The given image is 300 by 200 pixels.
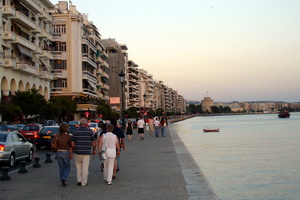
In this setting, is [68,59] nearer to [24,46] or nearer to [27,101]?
[24,46]

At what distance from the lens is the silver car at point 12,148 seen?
1581 centimetres

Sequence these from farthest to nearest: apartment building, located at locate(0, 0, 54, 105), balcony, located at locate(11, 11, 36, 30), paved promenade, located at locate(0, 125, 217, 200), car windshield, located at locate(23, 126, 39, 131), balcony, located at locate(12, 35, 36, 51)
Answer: balcony, located at locate(12, 35, 36, 51)
balcony, located at locate(11, 11, 36, 30)
apartment building, located at locate(0, 0, 54, 105)
car windshield, located at locate(23, 126, 39, 131)
paved promenade, located at locate(0, 125, 217, 200)

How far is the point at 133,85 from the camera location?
15438 cm

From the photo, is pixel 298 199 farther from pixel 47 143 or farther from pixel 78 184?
pixel 47 143

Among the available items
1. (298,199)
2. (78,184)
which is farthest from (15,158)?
(298,199)

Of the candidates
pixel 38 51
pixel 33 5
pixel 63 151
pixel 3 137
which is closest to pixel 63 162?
pixel 63 151

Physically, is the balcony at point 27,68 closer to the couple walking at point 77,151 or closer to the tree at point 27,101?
the tree at point 27,101

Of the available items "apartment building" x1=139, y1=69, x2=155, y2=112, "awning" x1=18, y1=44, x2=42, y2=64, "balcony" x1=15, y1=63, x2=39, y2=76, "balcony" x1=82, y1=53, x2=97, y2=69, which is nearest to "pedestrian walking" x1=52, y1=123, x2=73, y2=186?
"balcony" x1=15, y1=63, x2=39, y2=76

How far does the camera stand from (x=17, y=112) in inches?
1781

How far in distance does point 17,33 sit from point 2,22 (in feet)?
16.9

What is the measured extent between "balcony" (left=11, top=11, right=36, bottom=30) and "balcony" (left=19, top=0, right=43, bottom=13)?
6.53 ft

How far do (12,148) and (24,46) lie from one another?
39729mm

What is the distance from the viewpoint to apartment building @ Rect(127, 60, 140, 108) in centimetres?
15070

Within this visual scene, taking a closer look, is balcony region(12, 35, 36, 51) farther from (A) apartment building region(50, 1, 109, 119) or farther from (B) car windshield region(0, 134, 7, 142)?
(B) car windshield region(0, 134, 7, 142)
